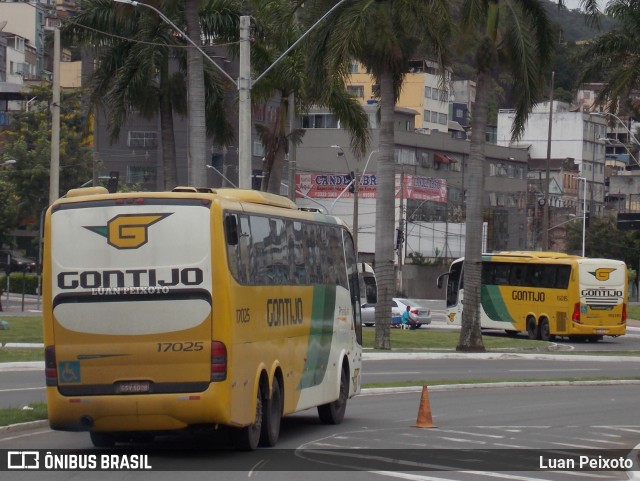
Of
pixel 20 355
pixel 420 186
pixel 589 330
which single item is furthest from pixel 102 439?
pixel 420 186

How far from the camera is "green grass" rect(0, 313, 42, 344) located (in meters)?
36.4

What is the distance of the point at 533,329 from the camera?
170 feet

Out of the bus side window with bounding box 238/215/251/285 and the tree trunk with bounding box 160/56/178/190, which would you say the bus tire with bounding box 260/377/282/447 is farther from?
the tree trunk with bounding box 160/56/178/190

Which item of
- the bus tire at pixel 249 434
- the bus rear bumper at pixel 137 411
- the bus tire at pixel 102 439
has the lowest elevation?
the bus tire at pixel 102 439

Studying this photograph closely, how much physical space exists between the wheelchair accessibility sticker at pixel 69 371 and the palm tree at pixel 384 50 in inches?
768

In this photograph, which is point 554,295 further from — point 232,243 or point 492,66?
point 232,243

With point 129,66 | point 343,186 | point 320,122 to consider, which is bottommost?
point 343,186

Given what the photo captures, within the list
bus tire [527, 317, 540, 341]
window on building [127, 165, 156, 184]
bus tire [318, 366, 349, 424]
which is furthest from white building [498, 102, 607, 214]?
bus tire [318, 366, 349, 424]

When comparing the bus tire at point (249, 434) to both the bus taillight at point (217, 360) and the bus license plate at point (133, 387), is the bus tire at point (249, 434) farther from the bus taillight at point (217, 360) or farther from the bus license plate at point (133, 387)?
the bus license plate at point (133, 387)

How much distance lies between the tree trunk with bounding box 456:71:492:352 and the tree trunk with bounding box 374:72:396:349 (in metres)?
2.44

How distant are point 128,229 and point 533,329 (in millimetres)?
40312

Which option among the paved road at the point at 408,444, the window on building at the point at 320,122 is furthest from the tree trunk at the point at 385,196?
the window on building at the point at 320,122

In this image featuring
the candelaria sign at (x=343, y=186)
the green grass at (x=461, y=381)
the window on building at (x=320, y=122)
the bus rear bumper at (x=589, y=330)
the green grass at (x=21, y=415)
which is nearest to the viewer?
the green grass at (x=21, y=415)

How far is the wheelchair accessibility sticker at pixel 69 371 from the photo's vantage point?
44.0 ft
